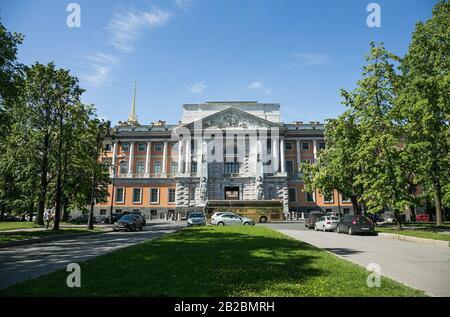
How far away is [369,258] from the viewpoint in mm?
12039

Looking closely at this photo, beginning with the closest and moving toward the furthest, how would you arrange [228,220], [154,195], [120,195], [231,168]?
[228,220]
[231,168]
[154,195]
[120,195]

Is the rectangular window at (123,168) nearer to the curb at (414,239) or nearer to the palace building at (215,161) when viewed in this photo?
the palace building at (215,161)

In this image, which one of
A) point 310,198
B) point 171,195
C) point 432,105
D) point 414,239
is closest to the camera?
point 414,239

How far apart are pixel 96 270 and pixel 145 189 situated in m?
57.8

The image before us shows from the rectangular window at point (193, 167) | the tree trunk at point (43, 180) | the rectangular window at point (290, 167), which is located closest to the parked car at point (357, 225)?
the tree trunk at point (43, 180)

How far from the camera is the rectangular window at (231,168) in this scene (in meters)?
62.6

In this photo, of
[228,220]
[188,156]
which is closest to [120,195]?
[188,156]

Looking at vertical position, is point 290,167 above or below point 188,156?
below

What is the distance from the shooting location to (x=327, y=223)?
29.2 metres

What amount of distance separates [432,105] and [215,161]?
141 ft

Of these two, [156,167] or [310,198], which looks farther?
[156,167]

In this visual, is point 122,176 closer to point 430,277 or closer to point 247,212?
point 247,212

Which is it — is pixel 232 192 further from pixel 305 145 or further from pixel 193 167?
pixel 305 145

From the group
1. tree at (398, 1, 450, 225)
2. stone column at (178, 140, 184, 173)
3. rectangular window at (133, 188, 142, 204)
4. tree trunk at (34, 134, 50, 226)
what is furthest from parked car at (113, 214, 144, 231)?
rectangular window at (133, 188, 142, 204)
